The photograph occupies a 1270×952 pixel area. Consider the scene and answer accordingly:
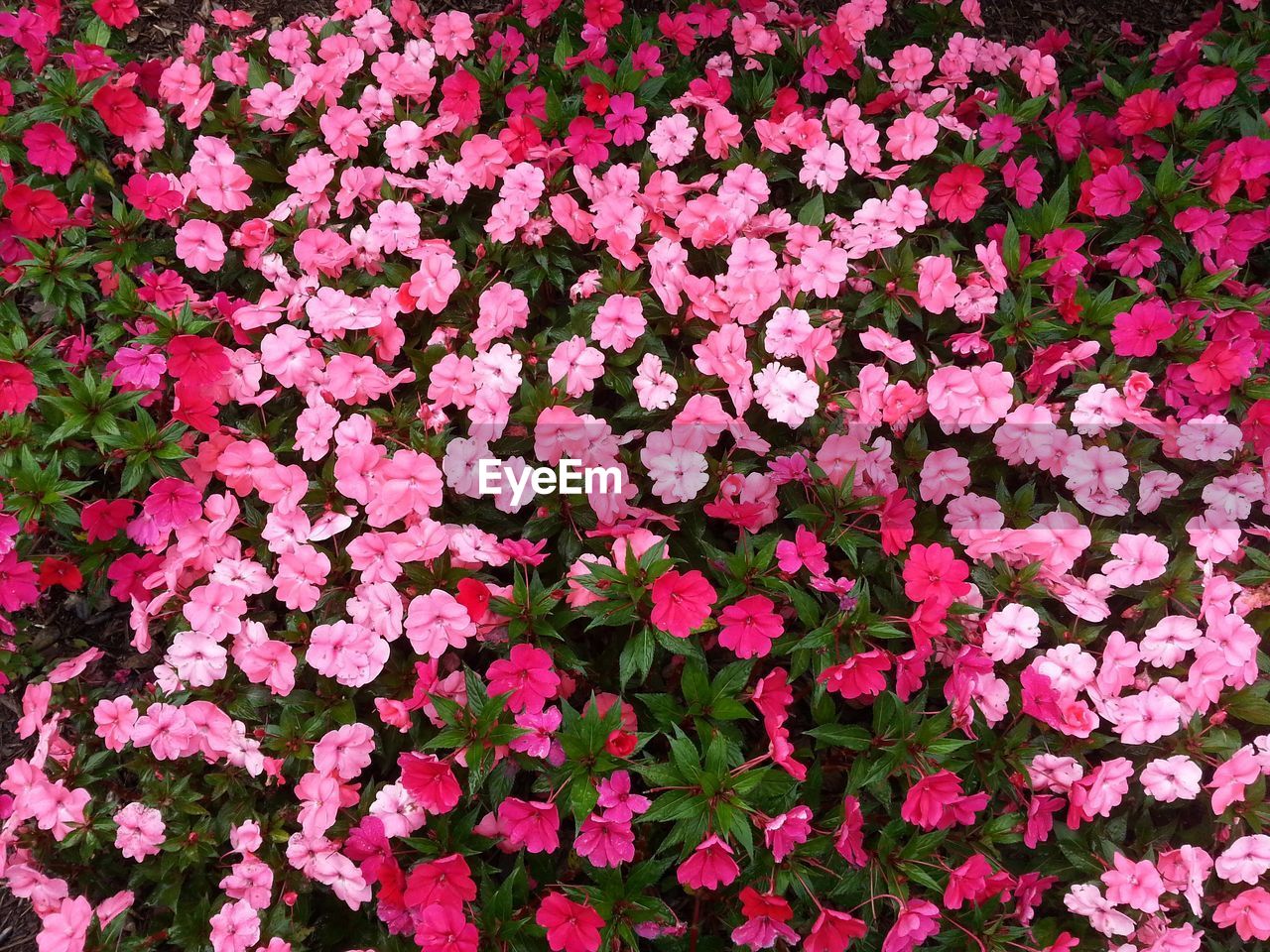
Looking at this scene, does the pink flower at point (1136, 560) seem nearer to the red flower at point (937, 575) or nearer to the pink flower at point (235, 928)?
the red flower at point (937, 575)

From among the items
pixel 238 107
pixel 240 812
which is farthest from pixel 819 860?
pixel 238 107

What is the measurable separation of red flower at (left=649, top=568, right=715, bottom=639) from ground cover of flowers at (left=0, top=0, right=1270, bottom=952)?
11mm

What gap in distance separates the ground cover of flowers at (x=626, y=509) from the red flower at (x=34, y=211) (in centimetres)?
1

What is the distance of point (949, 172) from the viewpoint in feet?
8.55

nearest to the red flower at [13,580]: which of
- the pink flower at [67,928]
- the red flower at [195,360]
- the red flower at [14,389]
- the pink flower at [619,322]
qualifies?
the red flower at [14,389]

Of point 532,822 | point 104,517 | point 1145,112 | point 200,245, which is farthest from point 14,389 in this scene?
point 1145,112

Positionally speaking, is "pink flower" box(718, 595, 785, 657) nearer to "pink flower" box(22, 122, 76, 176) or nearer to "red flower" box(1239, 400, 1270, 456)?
"red flower" box(1239, 400, 1270, 456)

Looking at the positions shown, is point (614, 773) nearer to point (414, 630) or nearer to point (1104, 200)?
point (414, 630)

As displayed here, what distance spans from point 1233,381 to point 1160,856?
1.19 metres

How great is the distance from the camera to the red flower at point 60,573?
2236 mm

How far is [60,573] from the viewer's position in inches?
88.6

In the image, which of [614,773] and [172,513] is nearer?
[614,773]

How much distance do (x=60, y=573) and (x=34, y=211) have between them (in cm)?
110

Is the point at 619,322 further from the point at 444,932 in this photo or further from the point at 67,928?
the point at 67,928
